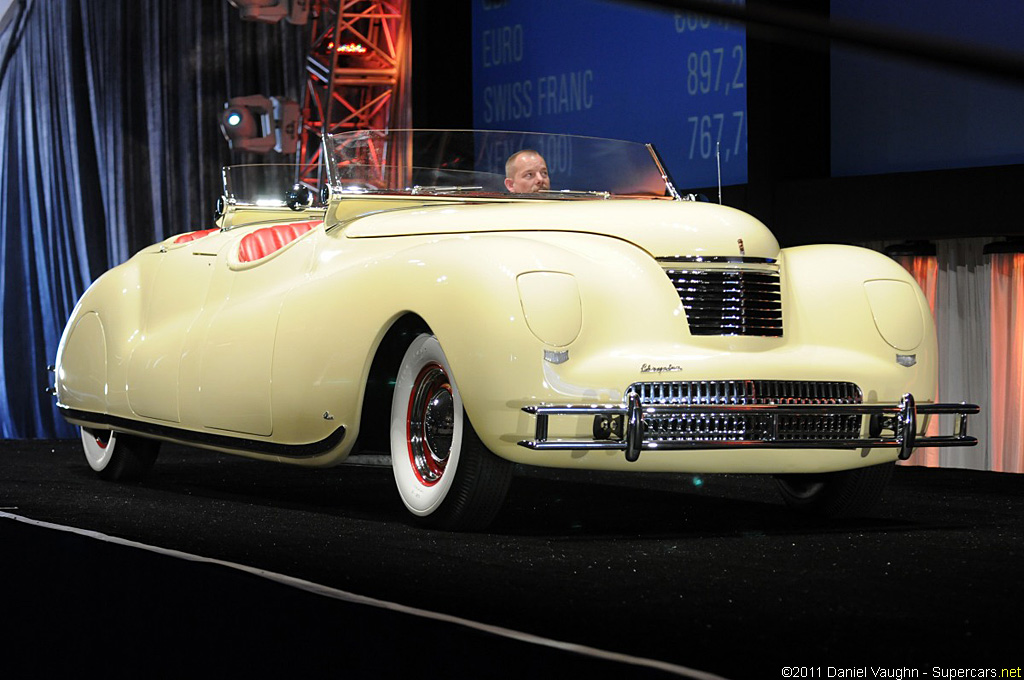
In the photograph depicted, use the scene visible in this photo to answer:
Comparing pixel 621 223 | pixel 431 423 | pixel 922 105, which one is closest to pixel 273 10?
pixel 922 105

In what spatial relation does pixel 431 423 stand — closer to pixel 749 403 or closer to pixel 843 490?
pixel 749 403

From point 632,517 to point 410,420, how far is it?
923 mm

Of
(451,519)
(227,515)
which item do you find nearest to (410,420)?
(451,519)

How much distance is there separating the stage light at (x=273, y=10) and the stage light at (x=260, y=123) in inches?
25.0

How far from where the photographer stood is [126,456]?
250 inches

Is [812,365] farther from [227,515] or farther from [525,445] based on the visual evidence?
[227,515]

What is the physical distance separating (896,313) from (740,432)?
33.2 inches

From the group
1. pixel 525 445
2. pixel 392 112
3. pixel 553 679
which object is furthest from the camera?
pixel 392 112

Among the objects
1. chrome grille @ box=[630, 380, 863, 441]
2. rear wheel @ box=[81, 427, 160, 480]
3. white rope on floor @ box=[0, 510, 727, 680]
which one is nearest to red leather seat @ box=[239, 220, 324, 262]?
rear wheel @ box=[81, 427, 160, 480]

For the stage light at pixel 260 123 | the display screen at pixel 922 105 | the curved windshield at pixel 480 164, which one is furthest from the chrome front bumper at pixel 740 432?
the stage light at pixel 260 123

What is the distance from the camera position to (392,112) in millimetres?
12656

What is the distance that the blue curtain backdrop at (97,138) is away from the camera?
13.3 meters

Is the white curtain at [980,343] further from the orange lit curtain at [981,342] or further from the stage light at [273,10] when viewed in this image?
the stage light at [273,10]

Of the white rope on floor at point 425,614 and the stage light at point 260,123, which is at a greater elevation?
the stage light at point 260,123
